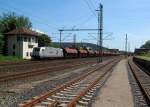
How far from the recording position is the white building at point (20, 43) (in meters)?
84.1

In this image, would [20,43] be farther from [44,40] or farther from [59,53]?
[44,40]

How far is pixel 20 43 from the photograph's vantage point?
275ft

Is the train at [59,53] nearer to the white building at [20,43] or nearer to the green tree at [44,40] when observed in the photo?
the white building at [20,43]

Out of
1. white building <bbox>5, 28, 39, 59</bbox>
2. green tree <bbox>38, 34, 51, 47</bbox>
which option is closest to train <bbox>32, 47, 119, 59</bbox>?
white building <bbox>5, 28, 39, 59</bbox>

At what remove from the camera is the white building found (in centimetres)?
8412

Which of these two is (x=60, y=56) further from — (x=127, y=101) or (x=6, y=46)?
(x=127, y=101)

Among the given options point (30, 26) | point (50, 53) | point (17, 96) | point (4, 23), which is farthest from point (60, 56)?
point (17, 96)

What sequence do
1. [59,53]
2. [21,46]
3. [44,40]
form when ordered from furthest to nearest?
[44,40] → [21,46] → [59,53]

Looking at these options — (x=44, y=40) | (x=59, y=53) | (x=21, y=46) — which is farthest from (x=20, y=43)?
(x=44, y=40)

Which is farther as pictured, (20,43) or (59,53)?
(20,43)

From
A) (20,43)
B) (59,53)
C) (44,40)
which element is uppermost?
(44,40)

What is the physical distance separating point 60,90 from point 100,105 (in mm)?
4328

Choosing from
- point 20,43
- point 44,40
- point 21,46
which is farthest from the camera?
point 44,40

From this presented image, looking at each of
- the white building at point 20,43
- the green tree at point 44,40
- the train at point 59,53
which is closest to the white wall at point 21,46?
the white building at point 20,43
